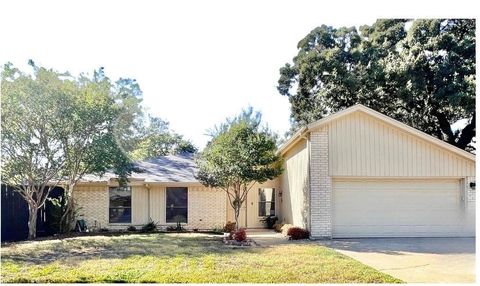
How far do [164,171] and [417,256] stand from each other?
34.2 ft

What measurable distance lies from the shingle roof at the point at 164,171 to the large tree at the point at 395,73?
720cm

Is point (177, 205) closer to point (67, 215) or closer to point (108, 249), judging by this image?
point (67, 215)

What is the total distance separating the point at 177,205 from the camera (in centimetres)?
1770

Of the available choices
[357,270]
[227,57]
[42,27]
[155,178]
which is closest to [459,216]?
[357,270]

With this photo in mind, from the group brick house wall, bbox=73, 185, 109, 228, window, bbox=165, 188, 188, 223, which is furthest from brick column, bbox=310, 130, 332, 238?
brick house wall, bbox=73, 185, 109, 228

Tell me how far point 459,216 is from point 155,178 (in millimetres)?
10370

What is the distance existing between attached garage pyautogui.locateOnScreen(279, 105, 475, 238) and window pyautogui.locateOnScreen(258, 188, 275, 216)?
5157mm

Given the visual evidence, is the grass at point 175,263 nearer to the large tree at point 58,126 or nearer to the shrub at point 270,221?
the large tree at point 58,126

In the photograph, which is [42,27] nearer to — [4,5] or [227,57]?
[4,5]

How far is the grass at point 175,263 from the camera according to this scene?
836cm

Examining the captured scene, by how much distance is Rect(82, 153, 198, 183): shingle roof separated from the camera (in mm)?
17281

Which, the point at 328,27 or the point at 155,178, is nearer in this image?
the point at 155,178

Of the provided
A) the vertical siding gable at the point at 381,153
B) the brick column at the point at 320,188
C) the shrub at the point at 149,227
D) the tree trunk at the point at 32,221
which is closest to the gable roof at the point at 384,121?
the vertical siding gable at the point at 381,153

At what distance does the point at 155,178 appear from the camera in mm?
17391
